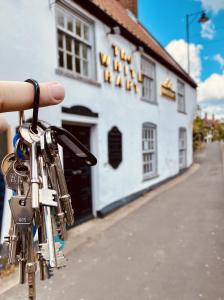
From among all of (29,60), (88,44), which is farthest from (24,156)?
(88,44)

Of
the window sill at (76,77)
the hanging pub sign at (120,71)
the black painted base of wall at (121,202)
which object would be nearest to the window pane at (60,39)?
the window sill at (76,77)

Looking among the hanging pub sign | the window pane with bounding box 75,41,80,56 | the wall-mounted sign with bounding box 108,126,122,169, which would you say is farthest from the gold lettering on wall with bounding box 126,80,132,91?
the window pane with bounding box 75,41,80,56

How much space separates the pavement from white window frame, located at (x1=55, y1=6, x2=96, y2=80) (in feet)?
11.8

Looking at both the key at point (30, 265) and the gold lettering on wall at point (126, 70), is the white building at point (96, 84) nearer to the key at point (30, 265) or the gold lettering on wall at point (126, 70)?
the gold lettering on wall at point (126, 70)

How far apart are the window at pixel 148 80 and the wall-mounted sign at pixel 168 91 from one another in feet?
2.73

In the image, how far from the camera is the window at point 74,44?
207 inches

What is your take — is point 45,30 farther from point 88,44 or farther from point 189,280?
point 189,280

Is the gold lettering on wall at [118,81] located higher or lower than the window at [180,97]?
lower

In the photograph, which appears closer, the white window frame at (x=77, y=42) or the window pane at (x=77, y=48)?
the white window frame at (x=77, y=42)

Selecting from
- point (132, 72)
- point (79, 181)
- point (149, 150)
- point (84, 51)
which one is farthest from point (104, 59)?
point (149, 150)

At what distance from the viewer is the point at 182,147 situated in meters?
13.5

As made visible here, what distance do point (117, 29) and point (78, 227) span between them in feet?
16.7

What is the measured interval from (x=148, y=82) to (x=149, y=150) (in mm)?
2643

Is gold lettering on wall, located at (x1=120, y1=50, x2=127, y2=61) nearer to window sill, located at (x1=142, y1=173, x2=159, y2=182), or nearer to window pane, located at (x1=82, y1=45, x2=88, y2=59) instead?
window pane, located at (x1=82, y1=45, x2=88, y2=59)
